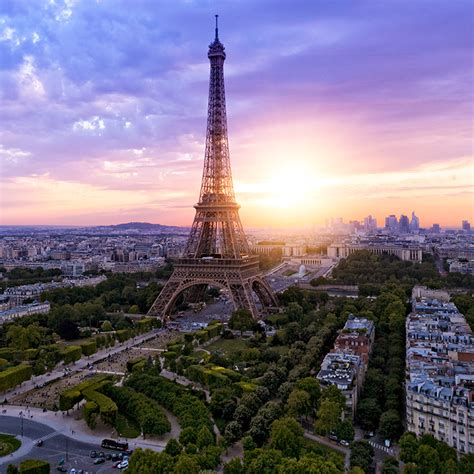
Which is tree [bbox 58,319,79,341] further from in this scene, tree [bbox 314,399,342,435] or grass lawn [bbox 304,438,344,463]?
tree [bbox 314,399,342,435]

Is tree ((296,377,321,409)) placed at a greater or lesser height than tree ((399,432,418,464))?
greater

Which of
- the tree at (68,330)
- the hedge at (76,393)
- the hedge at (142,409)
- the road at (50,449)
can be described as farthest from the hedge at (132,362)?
the tree at (68,330)

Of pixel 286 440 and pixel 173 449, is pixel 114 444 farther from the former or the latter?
pixel 286 440

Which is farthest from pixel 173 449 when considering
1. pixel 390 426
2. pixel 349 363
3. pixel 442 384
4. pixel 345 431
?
pixel 442 384

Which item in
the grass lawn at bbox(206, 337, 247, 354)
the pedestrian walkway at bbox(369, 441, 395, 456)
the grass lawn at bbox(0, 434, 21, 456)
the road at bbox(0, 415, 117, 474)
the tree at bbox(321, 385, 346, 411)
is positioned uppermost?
the tree at bbox(321, 385, 346, 411)

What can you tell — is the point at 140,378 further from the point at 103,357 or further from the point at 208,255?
the point at 208,255

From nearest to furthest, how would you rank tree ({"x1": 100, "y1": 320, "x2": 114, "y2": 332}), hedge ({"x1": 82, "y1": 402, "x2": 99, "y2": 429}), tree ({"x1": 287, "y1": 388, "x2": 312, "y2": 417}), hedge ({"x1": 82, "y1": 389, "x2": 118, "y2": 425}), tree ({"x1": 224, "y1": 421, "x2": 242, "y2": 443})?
tree ({"x1": 224, "y1": 421, "x2": 242, "y2": 443}), tree ({"x1": 287, "y1": 388, "x2": 312, "y2": 417}), hedge ({"x1": 82, "y1": 402, "x2": 99, "y2": 429}), hedge ({"x1": 82, "y1": 389, "x2": 118, "y2": 425}), tree ({"x1": 100, "y1": 320, "x2": 114, "y2": 332})

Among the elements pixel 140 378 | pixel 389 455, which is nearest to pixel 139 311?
pixel 140 378

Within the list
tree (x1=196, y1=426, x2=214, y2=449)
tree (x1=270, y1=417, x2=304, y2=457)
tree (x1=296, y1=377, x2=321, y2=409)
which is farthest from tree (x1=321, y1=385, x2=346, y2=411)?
tree (x1=196, y1=426, x2=214, y2=449)
